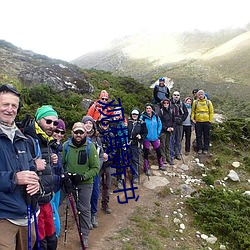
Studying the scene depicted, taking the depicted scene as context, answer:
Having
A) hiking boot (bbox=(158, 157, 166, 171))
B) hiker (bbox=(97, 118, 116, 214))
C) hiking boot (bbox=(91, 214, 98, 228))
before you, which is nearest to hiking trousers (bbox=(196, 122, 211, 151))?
hiking boot (bbox=(158, 157, 166, 171))

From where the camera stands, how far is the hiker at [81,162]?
5289 millimetres

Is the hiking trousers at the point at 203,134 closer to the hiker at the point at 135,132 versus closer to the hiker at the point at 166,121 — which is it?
the hiker at the point at 166,121

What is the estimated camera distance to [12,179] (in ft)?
9.60

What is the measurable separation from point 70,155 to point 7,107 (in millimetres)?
2398

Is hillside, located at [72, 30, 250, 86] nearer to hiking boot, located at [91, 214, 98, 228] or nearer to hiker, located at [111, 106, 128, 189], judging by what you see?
hiker, located at [111, 106, 128, 189]

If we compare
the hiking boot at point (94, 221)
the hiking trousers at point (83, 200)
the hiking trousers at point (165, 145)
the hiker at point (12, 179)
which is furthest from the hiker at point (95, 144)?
the hiking trousers at point (165, 145)

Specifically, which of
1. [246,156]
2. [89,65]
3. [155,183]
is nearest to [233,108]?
[246,156]

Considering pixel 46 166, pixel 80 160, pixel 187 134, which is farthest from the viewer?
pixel 187 134

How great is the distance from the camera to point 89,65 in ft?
438

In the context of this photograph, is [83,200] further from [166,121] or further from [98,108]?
[166,121]

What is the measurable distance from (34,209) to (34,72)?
1213 centimetres

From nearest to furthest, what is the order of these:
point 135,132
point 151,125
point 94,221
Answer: point 94,221
point 135,132
point 151,125

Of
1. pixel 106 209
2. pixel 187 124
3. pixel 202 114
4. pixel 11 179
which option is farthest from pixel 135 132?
pixel 11 179

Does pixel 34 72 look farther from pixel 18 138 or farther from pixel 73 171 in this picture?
pixel 18 138
